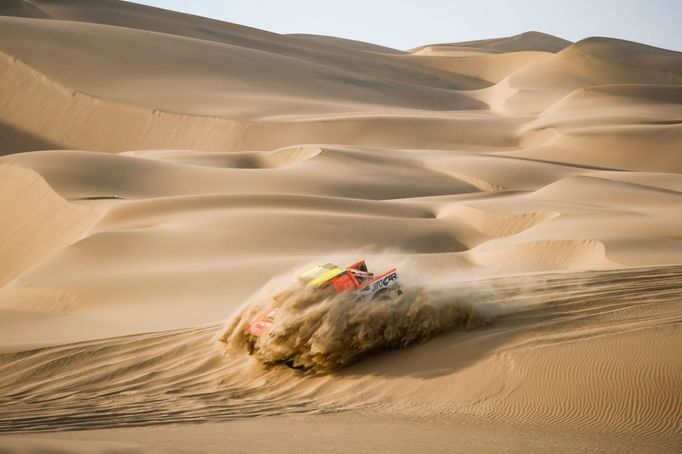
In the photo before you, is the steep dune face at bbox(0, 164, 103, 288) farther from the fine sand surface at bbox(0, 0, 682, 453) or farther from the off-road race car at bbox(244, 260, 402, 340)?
the off-road race car at bbox(244, 260, 402, 340)

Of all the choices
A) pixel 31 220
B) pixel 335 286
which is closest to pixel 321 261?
pixel 335 286

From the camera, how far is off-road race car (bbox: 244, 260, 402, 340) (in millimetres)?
8344

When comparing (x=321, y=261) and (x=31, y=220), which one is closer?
(x=321, y=261)

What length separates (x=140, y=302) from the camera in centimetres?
1249

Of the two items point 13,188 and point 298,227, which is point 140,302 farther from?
point 13,188

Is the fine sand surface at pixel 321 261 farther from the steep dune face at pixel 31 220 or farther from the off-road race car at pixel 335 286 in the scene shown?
the off-road race car at pixel 335 286

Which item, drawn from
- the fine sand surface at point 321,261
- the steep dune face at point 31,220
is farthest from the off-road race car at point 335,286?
the steep dune face at point 31,220

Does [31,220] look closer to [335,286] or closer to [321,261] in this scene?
[321,261]

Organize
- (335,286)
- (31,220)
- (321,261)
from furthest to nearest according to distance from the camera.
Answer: (31,220) → (321,261) → (335,286)

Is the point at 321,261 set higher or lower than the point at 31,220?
lower

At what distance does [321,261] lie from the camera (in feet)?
44.1

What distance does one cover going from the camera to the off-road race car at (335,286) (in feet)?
27.4

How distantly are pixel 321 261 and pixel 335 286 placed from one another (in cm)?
506

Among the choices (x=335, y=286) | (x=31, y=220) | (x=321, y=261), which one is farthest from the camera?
(x=31, y=220)
